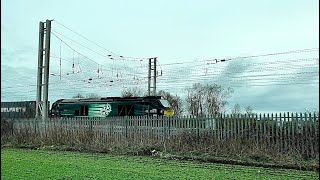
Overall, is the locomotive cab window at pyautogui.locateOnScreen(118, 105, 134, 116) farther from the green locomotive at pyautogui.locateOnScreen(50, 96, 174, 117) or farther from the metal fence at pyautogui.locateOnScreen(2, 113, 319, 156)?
the metal fence at pyautogui.locateOnScreen(2, 113, 319, 156)

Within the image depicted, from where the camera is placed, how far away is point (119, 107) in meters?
24.1

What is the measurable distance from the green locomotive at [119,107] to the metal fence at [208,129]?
6.09 metres

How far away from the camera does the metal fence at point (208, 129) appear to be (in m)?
11.4

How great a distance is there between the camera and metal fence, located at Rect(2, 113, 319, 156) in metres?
11.4

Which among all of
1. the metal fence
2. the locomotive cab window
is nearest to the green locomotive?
the locomotive cab window

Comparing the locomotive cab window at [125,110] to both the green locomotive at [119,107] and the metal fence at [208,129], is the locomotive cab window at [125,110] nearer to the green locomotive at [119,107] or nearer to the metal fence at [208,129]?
the green locomotive at [119,107]

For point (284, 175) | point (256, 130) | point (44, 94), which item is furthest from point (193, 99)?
point (284, 175)

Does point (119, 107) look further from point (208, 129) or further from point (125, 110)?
point (208, 129)

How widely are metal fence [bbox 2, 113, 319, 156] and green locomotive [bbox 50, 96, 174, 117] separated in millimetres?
6086

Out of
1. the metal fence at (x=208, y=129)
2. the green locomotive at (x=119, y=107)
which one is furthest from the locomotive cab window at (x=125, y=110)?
the metal fence at (x=208, y=129)

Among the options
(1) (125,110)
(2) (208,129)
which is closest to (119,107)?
(1) (125,110)

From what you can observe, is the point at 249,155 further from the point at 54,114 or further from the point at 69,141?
the point at 54,114

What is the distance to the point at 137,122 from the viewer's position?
16641 millimetres

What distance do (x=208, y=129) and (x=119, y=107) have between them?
431 inches
